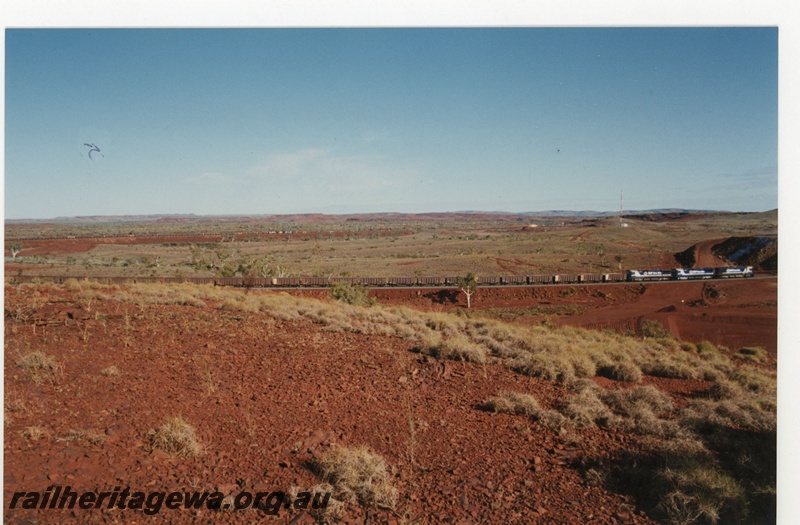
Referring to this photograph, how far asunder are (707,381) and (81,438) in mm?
9520

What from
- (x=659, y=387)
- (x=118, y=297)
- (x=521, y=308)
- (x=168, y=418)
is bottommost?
(x=521, y=308)

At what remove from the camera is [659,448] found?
5043 mm

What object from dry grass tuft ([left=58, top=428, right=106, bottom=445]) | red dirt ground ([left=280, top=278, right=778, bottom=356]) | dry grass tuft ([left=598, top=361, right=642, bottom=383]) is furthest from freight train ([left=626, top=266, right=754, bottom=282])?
dry grass tuft ([left=58, top=428, right=106, bottom=445])

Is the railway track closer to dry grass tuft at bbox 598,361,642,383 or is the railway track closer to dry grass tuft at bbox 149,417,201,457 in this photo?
dry grass tuft at bbox 598,361,642,383

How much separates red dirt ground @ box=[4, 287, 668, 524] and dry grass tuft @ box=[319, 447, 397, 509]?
0.35 ft

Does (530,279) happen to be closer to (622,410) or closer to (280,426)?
(622,410)

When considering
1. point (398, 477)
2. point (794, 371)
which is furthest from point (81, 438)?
point (794, 371)

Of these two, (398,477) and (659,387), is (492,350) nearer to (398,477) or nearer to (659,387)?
(659,387)

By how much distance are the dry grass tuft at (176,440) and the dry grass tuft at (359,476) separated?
1.27 meters

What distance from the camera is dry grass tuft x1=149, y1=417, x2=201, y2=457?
4328 mm

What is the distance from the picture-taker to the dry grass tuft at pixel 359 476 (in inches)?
156

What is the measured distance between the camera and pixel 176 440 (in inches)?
173

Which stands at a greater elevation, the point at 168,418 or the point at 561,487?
the point at 168,418

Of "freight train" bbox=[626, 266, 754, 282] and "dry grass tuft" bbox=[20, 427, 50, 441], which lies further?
"freight train" bbox=[626, 266, 754, 282]
